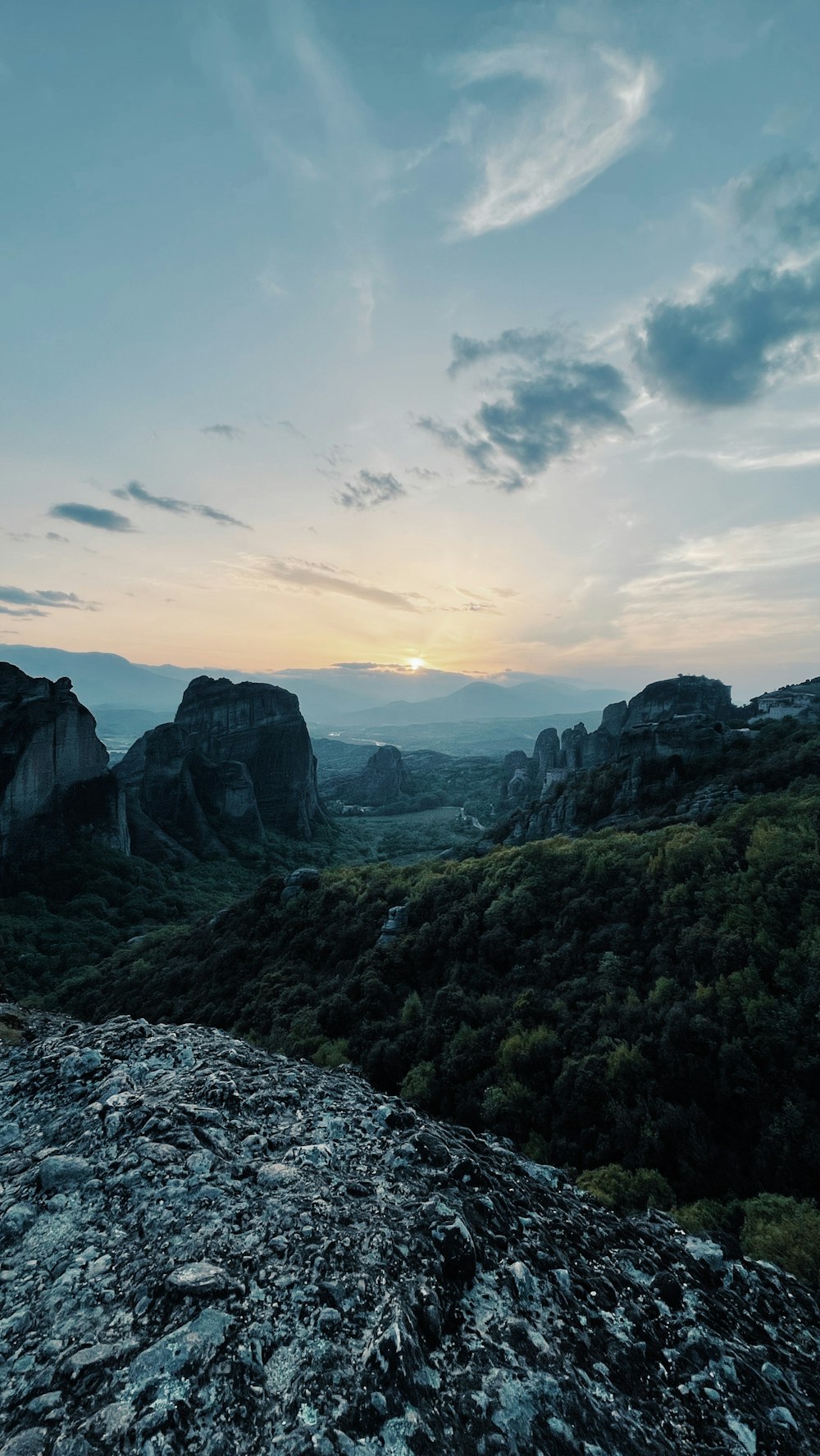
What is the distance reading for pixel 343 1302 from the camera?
4273mm

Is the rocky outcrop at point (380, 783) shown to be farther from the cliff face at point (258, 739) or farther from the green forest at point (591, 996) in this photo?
the green forest at point (591, 996)

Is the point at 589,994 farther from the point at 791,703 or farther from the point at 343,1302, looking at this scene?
the point at 791,703

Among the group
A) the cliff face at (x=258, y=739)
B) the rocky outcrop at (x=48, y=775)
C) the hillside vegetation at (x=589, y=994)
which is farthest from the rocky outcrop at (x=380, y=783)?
the hillside vegetation at (x=589, y=994)

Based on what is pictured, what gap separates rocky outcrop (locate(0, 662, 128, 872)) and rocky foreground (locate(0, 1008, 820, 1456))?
45.2 m

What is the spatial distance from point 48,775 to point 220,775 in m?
23.3

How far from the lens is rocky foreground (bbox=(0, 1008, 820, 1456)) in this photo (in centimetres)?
353

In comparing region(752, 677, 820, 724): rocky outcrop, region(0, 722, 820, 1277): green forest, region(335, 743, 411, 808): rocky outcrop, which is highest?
region(752, 677, 820, 724): rocky outcrop

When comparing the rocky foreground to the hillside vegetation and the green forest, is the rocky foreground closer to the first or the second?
the green forest

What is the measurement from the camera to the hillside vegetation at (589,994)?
8.21 m

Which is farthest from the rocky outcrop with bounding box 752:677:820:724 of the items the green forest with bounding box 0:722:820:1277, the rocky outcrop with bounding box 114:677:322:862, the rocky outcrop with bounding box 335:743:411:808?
the rocky outcrop with bounding box 335:743:411:808

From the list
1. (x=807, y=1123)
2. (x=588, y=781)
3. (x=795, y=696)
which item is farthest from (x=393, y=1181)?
(x=795, y=696)

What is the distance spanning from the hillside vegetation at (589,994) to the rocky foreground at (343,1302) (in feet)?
7.10

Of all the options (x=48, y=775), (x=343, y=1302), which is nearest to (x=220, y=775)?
(x=48, y=775)

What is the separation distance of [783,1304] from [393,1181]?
14.2 ft
